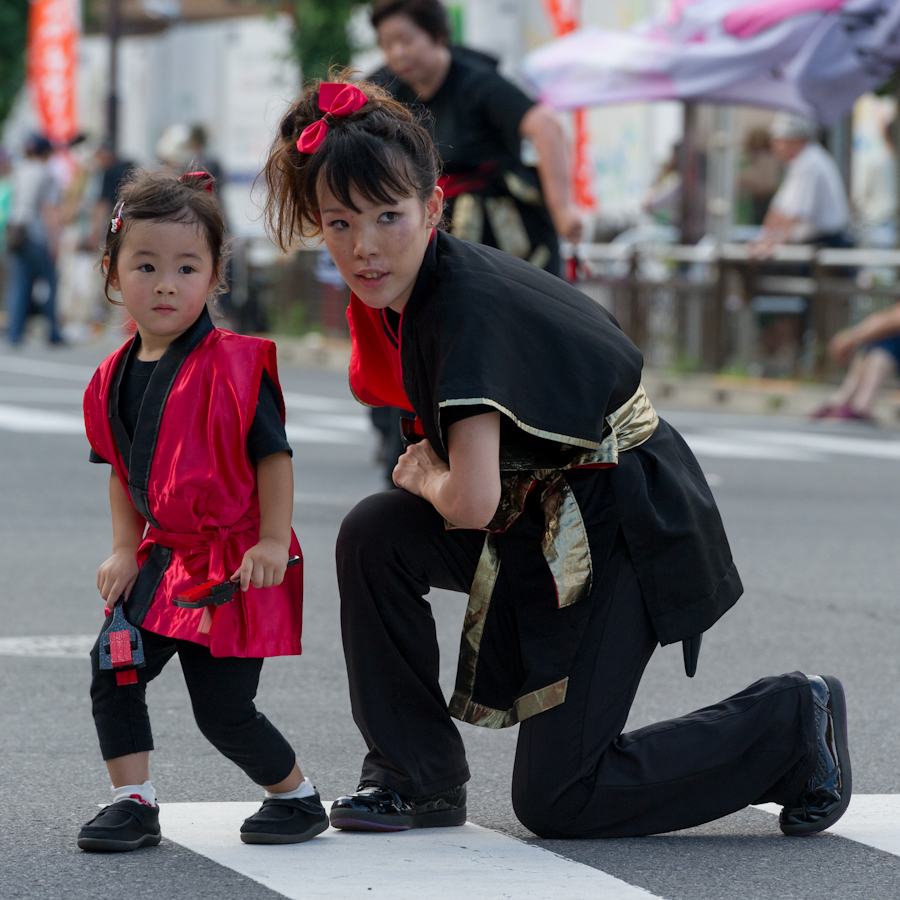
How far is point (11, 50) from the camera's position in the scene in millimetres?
39625

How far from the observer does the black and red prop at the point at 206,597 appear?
316cm

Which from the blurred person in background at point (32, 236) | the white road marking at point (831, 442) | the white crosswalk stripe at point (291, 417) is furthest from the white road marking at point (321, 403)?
the blurred person in background at point (32, 236)

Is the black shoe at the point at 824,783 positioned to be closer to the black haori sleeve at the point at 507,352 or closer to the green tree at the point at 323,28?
the black haori sleeve at the point at 507,352

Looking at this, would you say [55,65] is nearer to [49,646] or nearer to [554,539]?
[49,646]

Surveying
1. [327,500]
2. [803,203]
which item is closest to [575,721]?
[327,500]

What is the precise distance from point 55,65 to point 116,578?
75.9 ft

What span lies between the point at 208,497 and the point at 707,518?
0.92 m

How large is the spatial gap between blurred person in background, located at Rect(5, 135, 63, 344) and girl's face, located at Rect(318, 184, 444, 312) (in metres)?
14.4

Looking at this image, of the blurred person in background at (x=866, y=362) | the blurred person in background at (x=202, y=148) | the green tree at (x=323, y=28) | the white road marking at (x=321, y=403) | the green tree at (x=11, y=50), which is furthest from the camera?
the green tree at (x=11, y=50)

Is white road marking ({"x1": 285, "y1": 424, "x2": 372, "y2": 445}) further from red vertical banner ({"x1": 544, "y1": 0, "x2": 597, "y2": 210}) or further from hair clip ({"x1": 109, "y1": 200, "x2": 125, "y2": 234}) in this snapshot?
red vertical banner ({"x1": 544, "y1": 0, "x2": 597, "y2": 210})

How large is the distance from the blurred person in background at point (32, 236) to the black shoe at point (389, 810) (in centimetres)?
1441

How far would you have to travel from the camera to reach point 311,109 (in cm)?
338

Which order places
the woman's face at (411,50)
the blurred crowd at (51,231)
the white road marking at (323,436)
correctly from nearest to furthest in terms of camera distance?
the woman's face at (411,50)
the white road marking at (323,436)
the blurred crowd at (51,231)

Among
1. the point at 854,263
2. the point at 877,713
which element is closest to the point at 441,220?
the point at 877,713
